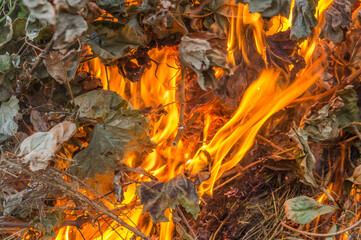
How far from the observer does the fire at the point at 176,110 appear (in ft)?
4.54

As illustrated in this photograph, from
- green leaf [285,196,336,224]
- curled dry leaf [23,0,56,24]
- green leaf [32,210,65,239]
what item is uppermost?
curled dry leaf [23,0,56,24]

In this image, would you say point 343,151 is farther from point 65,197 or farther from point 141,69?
point 65,197

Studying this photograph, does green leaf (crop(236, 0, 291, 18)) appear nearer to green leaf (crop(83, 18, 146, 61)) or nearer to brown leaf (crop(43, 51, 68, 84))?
green leaf (crop(83, 18, 146, 61))

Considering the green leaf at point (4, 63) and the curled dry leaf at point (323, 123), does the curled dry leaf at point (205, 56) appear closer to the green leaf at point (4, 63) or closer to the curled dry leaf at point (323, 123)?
the curled dry leaf at point (323, 123)

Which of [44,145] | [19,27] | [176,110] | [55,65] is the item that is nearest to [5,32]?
[19,27]

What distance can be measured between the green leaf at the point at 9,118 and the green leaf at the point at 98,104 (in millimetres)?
184

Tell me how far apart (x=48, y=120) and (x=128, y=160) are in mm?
269

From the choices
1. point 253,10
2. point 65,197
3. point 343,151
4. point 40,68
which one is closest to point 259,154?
point 343,151

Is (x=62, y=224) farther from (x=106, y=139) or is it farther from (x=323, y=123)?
(x=323, y=123)

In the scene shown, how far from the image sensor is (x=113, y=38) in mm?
1251

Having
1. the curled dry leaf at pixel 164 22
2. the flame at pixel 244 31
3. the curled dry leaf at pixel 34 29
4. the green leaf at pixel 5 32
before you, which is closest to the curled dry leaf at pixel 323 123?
the flame at pixel 244 31

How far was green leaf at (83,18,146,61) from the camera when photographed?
1225mm

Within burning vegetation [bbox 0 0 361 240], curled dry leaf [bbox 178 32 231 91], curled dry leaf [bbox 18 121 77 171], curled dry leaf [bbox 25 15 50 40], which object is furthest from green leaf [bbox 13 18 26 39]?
curled dry leaf [bbox 178 32 231 91]

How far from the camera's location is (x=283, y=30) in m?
1.43
